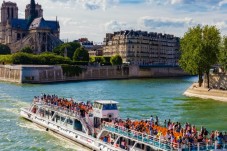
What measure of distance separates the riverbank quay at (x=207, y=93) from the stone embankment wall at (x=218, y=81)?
254 centimetres

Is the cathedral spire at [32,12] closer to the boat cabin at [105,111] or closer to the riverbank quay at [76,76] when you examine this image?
the riverbank quay at [76,76]

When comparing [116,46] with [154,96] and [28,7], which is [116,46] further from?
[154,96]

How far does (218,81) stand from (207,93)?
603 cm

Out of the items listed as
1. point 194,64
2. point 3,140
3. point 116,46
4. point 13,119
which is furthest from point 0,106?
point 116,46

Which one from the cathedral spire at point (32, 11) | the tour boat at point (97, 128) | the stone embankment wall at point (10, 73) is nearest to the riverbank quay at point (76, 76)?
the stone embankment wall at point (10, 73)

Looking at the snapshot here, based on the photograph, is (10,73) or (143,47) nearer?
(10,73)

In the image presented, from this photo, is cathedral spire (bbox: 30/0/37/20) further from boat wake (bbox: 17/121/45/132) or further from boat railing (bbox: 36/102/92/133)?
boat wake (bbox: 17/121/45/132)

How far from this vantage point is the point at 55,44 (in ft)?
466

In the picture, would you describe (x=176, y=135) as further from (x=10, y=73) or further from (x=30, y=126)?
(x=10, y=73)

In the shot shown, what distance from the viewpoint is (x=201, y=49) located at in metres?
57.8

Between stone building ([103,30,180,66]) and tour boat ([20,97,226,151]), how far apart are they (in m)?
92.7

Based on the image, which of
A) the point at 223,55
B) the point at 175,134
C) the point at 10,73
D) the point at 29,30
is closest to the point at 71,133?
the point at 175,134

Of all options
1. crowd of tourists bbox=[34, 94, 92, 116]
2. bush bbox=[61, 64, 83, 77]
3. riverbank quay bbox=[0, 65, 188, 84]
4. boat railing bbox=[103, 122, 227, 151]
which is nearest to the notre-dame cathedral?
riverbank quay bbox=[0, 65, 188, 84]

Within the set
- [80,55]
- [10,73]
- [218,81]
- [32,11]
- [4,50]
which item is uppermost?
[32,11]
